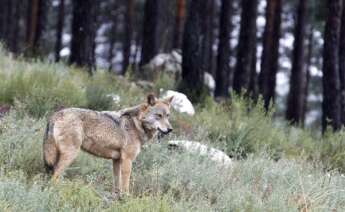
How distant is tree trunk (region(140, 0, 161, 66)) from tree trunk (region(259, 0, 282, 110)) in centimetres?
403

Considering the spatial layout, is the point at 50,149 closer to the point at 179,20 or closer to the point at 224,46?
the point at 224,46

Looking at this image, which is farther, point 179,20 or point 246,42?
point 179,20

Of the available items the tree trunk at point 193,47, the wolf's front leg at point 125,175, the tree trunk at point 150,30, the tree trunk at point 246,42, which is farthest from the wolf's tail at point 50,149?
the tree trunk at point 150,30

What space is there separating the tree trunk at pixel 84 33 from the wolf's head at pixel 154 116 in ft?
24.8

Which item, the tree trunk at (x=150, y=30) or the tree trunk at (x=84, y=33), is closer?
the tree trunk at (x=84, y=33)

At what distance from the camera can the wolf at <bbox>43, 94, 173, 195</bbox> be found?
6207mm

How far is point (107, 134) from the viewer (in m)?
6.60

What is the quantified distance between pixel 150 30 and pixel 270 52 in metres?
4.47

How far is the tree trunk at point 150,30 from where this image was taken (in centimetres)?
2112

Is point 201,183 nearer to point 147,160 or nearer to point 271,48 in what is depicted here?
point 147,160

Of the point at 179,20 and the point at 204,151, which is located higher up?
the point at 179,20

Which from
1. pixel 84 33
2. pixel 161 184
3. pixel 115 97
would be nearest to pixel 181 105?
pixel 115 97

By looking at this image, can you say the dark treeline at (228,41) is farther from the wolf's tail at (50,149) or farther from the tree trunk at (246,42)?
the wolf's tail at (50,149)

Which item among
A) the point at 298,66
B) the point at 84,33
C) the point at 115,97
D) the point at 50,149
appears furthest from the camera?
the point at 298,66
